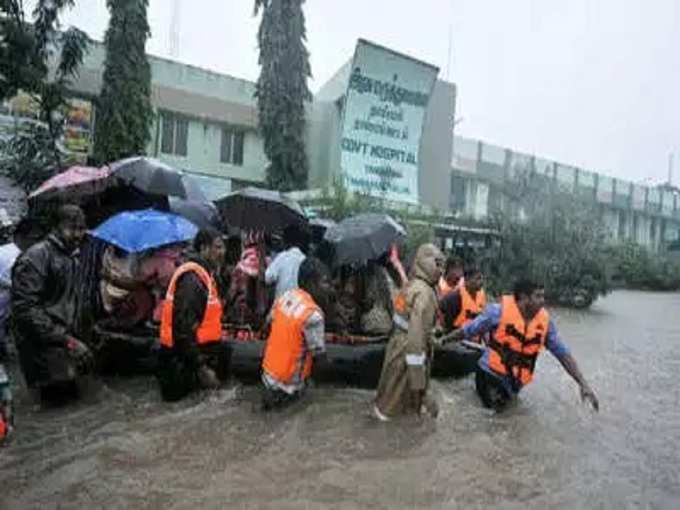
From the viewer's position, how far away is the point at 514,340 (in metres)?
7.22

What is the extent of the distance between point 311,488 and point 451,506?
0.92m

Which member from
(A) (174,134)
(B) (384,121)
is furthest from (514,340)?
(A) (174,134)

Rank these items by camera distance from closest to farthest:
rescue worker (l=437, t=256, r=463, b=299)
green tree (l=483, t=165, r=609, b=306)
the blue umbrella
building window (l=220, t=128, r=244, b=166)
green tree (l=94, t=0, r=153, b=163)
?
the blue umbrella, rescue worker (l=437, t=256, r=463, b=299), green tree (l=94, t=0, r=153, b=163), green tree (l=483, t=165, r=609, b=306), building window (l=220, t=128, r=244, b=166)

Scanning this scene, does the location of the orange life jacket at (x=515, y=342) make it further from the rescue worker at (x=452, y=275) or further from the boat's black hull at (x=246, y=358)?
the rescue worker at (x=452, y=275)

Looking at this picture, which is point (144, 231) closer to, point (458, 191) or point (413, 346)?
point (413, 346)

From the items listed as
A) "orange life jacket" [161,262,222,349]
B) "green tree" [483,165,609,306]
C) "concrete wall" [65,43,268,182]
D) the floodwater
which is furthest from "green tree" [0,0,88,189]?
"green tree" [483,165,609,306]

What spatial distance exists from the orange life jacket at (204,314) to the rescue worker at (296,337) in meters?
0.49

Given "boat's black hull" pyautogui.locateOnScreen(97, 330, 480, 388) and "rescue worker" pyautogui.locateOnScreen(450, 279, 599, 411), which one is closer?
"rescue worker" pyautogui.locateOnScreen(450, 279, 599, 411)

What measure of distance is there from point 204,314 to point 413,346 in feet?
5.55

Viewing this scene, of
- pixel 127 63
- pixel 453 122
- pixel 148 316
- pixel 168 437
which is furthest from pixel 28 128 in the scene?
pixel 453 122

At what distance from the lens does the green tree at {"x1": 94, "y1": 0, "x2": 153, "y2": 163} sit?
71.3 ft

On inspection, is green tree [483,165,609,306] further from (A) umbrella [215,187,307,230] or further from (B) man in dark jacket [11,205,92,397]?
(B) man in dark jacket [11,205,92,397]

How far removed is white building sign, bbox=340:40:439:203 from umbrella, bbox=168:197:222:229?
13.7 metres

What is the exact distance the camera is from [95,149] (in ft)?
74.0
